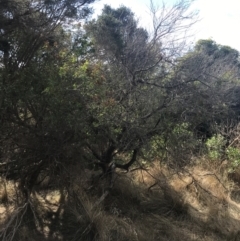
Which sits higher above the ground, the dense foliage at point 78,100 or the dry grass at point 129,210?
the dense foliage at point 78,100

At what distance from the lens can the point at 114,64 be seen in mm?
6633

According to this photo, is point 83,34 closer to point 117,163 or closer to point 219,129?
point 117,163

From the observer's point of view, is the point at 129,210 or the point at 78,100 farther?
the point at 129,210

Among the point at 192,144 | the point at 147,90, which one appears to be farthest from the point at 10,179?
the point at 192,144

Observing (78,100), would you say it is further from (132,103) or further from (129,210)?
(129,210)

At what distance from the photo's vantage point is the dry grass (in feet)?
16.7

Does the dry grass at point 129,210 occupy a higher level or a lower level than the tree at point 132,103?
lower

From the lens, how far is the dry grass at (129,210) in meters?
5.09

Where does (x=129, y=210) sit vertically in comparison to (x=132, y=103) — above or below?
below

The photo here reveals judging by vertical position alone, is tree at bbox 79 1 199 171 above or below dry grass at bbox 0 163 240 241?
above

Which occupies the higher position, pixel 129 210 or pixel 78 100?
pixel 78 100

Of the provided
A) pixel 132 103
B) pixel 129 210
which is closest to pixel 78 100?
pixel 132 103

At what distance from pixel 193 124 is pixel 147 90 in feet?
4.53

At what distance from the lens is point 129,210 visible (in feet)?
20.1
